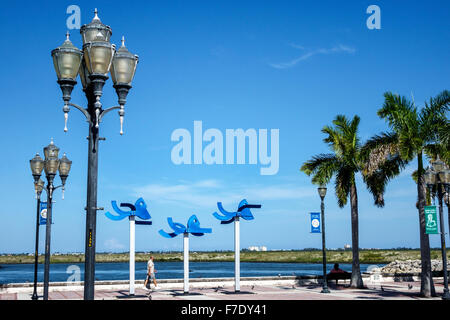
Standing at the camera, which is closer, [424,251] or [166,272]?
[424,251]

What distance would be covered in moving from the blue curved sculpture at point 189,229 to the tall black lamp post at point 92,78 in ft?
52.5

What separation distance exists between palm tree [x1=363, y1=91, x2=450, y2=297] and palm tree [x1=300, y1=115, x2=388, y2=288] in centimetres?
361

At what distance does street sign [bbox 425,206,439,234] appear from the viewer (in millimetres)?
20453

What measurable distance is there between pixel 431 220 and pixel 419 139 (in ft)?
12.1

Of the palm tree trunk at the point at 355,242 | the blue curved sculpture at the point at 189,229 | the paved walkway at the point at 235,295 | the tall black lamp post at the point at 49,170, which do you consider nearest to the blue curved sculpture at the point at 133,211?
the blue curved sculpture at the point at 189,229

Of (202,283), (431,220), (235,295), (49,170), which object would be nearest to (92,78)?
(49,170)

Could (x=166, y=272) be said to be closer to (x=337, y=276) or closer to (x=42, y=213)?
(x=337, y=276)

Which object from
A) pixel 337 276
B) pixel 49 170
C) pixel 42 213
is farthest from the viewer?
pixel 337 276

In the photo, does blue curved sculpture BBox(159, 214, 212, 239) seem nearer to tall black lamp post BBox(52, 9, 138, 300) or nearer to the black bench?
the black bench

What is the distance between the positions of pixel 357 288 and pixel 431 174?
910cm

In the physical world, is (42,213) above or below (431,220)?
above

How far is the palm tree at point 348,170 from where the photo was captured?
27047mm

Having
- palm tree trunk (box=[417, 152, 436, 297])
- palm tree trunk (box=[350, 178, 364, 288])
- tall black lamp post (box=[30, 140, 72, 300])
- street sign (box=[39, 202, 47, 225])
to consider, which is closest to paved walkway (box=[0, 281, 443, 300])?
palm tree trunk (box=[417, 152, 436, 297])

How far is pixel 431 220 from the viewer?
2052 cm
